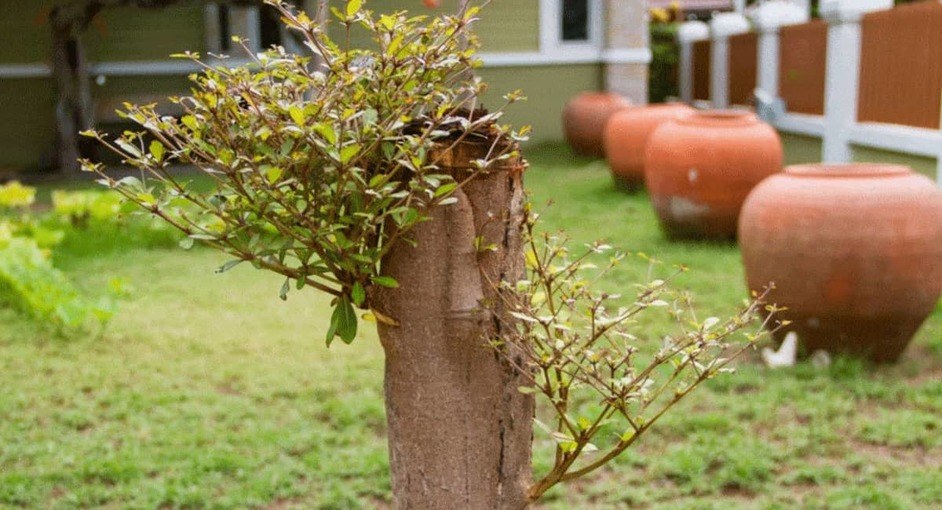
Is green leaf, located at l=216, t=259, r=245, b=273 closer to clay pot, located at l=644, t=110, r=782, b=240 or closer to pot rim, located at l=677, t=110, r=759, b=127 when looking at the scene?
clay pot, located at l=644, t=110, r=782, b=240

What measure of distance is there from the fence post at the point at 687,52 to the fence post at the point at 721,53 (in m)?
1.26

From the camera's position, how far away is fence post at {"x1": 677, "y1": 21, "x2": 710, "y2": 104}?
1762 centimetres

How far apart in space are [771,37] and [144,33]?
8503mm

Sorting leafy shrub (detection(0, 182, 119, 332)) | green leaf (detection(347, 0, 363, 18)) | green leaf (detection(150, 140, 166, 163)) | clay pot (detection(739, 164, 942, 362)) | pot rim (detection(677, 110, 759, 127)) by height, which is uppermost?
green leaf (detection(347, 0, 363, 18))

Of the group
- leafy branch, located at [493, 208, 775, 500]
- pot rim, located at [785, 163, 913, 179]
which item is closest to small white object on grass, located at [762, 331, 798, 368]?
pot rim, located at [785, 163, 913, 179]

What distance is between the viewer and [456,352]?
73.9 inches

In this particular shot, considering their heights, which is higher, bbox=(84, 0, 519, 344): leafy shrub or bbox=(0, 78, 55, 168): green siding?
bbox=(84, 0, 519, 344): leafy shrub

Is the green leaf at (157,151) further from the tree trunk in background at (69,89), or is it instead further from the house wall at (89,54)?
the house wall at (89,54)

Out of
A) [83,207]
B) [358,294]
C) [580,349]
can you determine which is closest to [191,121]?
[358,294]

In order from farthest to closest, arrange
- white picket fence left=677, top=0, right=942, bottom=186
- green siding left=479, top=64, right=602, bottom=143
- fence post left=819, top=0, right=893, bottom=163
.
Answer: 1. green siding left=479, top=64, right=602, bottom=143
2. fence post left=819, top=0, right=893, bottom=163
3. white picket fence left=677, top=0, right=942, bottom=186

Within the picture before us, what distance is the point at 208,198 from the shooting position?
1844mm

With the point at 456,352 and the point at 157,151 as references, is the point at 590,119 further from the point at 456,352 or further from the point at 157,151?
the point at 157,151

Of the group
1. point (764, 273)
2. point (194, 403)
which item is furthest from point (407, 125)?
point (764, 273)

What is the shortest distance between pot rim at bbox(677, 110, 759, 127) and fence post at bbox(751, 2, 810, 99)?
441cm
